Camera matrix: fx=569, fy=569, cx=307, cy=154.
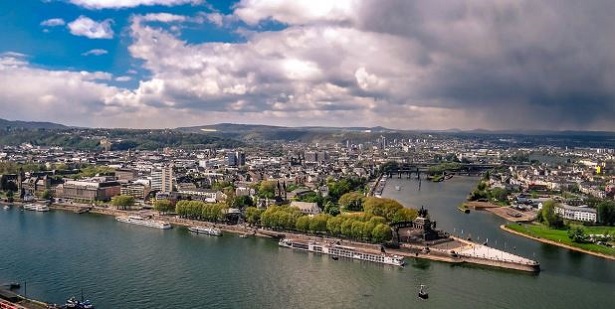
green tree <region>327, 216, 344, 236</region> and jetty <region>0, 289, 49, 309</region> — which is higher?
green tree <region>327, 216, 344, 236</region>

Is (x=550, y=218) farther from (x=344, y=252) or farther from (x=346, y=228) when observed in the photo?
(x=344, y=252)

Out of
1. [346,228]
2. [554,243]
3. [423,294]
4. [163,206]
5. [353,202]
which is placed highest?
[346,228]

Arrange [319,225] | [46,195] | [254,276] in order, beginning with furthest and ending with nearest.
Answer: [46,195] < [319,225] < [254,276]

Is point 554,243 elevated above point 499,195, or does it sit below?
below

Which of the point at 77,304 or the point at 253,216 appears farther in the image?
the point at 253,216

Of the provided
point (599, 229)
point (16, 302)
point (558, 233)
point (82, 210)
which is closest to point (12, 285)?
point (16, 302)

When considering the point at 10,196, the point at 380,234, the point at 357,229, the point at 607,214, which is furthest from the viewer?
the point at 10,196

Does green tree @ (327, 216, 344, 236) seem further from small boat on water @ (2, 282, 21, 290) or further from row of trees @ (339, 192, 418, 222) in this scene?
small boat on water @ (2, 282, 21, 290)

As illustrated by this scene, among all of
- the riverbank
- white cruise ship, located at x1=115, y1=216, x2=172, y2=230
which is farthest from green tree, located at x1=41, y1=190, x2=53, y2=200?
the riverbank
